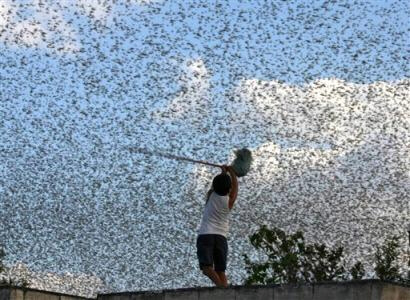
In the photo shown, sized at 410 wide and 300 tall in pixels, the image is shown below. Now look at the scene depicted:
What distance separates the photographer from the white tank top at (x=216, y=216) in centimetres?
1509

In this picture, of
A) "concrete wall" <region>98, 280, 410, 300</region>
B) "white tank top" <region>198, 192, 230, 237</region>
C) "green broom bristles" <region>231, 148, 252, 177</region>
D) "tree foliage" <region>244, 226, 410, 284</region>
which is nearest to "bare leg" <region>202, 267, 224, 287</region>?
→ "white tank top" <region>198, 192, 230, 237</region>

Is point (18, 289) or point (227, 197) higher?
point (227, 197)

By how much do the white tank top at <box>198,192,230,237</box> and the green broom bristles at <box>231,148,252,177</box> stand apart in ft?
2.04

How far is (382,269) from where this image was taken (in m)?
45.1

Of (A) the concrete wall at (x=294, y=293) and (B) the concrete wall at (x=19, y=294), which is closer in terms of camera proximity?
(A) the concrete wall at (x=294, y=293)

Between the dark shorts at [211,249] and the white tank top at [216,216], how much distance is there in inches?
2.9

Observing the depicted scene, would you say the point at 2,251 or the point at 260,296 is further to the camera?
the point at 2,251

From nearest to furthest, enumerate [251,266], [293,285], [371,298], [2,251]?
1. [371,298]
2. [293,285]
3. [251,266]
4. [2,251]

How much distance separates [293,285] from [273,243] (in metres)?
34.2

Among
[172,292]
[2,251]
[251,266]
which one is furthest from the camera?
[2,251]

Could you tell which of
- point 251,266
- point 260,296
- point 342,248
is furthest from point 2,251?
point 260,296

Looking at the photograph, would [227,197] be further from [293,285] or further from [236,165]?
[293,285]

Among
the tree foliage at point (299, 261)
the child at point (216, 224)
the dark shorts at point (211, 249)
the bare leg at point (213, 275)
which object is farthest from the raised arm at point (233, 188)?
the tree foliage at point (299, 261)

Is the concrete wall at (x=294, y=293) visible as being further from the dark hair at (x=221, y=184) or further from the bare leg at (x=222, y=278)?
the dark hair at (x=221, y=184)
